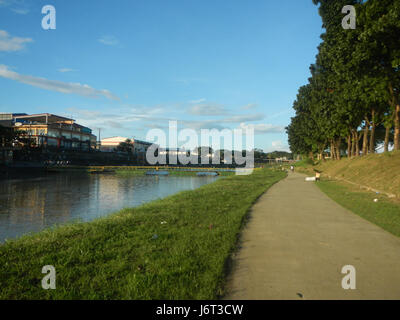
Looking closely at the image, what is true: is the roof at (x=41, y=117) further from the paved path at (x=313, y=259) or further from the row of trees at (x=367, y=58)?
the paved path at (x=313, y=259)

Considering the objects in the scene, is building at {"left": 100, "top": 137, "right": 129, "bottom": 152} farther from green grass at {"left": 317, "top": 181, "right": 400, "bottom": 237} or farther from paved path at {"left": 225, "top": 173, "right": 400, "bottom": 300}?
paved path at {"left": 225, "top": 173, "right": 400, "bottom": 300}

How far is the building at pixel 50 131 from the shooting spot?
277 ft

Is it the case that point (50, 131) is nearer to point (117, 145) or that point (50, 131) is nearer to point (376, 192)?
point (117, 145)

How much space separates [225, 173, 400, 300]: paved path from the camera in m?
4.43

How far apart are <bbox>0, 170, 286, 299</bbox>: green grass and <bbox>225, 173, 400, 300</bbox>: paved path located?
503 millimetres

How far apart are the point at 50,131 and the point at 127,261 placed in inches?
3851

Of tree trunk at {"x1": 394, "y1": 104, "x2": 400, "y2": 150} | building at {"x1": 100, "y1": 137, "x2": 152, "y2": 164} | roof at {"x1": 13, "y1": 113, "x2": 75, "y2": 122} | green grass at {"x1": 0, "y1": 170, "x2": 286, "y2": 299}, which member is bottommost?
green grass at {"x1": 0, "y1": 170, "x2": 286, "y2": 299}

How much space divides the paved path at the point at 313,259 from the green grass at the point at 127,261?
503 millimetres

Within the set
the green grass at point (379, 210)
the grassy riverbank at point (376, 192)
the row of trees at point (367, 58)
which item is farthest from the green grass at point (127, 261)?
the row of trees at point (367, 58)

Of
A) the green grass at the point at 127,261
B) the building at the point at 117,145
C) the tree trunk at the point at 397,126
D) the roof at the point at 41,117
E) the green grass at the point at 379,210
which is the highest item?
the roof at the point at 41,117

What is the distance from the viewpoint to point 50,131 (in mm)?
89812

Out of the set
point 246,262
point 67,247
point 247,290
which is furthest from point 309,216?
point 67,247

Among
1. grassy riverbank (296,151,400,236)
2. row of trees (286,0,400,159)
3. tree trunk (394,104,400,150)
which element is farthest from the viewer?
tree trunk (394,104,400,150)


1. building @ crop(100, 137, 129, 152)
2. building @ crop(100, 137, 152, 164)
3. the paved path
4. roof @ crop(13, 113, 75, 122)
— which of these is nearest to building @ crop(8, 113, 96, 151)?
roof @ crop(13, 113, 75, 122)
